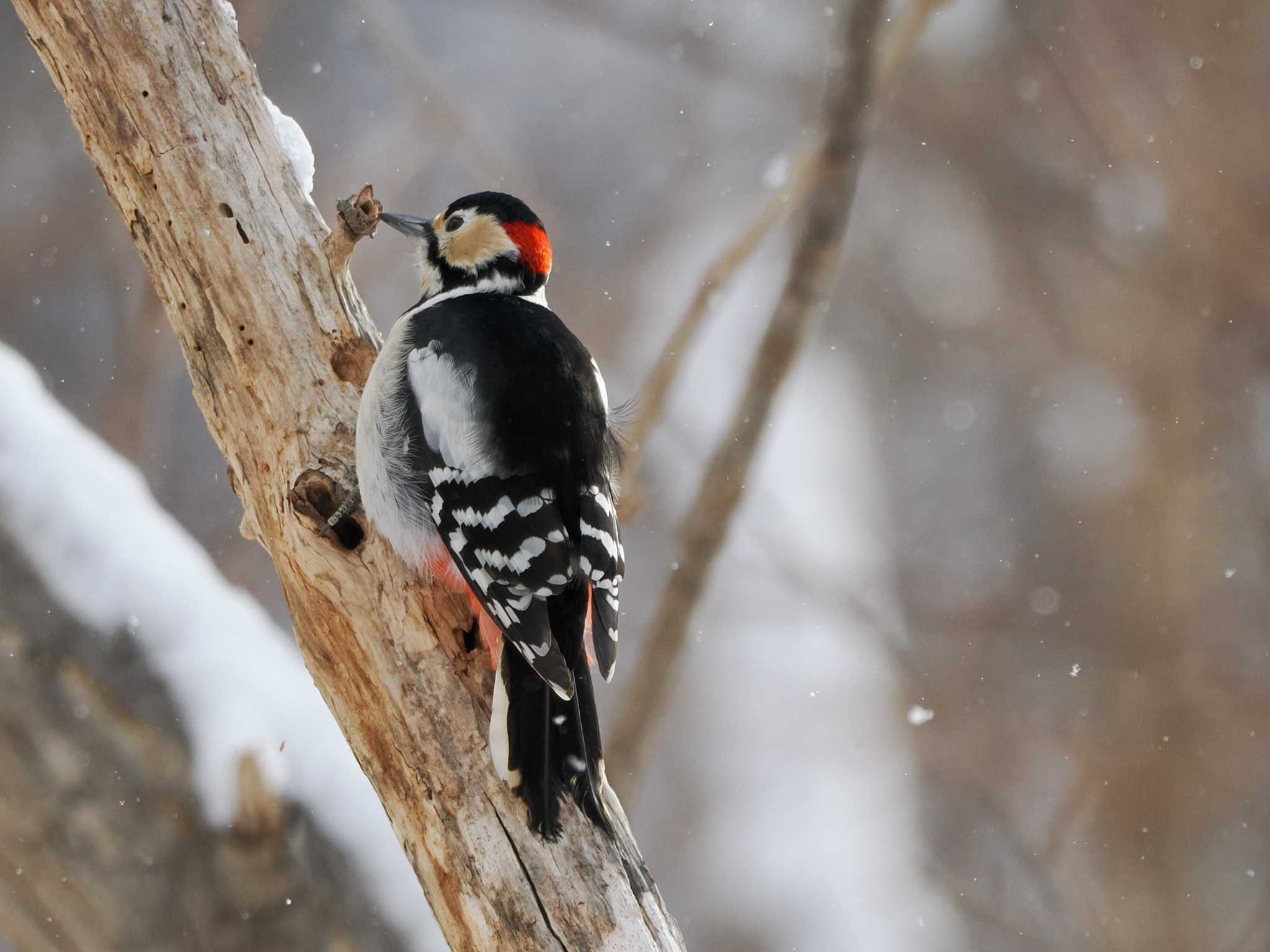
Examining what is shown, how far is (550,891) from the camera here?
5.48 feet

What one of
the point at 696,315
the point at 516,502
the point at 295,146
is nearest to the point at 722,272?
the point at 696,315

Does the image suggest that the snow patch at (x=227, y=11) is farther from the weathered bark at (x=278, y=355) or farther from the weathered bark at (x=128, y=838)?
the weathered bark at (x=128, y=838)

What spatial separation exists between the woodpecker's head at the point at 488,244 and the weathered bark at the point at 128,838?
101cm

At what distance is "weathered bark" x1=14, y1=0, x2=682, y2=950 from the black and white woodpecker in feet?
0.29

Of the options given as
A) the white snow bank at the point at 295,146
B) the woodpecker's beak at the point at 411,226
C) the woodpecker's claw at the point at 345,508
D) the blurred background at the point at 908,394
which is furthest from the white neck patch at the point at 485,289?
the blurred background at the point at 908,394

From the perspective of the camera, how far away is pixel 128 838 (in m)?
2.11

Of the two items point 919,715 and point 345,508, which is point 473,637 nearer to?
point 345,508

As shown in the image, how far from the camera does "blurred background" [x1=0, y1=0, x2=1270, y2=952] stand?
16.5 ft

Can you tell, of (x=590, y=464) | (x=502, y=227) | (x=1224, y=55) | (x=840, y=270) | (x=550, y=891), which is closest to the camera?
(x=550, y=891)

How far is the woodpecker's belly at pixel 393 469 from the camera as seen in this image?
191cm

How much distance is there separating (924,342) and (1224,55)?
1956mm

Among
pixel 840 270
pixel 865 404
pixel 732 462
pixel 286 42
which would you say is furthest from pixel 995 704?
pixel 286 42

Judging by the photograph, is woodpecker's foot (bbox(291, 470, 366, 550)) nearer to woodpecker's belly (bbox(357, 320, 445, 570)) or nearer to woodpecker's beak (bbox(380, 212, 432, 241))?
woodpecker's belly (bbox(357, 320, 445, 570))

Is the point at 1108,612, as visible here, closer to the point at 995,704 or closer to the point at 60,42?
the point at 995,704
